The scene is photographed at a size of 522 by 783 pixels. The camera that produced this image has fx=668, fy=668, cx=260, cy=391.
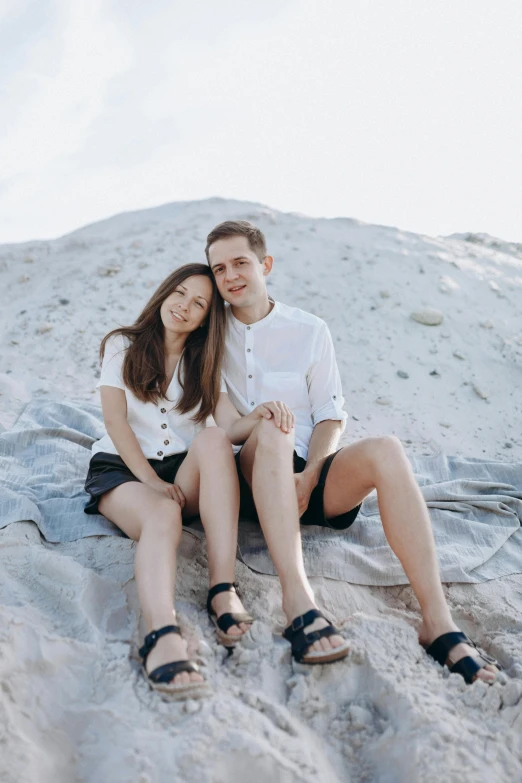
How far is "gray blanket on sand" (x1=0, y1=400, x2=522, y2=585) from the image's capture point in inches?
114

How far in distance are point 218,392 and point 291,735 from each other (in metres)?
1.47

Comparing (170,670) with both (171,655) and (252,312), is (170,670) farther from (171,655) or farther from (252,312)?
(252,312)

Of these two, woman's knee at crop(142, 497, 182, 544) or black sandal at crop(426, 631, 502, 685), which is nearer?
black sandal at crop(426, 631, 502, 685)

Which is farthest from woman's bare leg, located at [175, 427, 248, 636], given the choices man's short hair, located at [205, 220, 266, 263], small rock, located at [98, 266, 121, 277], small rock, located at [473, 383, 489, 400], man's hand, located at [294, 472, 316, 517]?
small rock, located at [98, 266, 121, 277]

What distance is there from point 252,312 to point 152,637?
1628mm

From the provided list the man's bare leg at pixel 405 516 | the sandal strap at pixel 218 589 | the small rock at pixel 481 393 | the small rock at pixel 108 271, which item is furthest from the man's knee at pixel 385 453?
the small rock at pixel 108 271

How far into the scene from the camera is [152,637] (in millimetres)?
2086

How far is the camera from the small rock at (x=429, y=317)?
667 centimetres

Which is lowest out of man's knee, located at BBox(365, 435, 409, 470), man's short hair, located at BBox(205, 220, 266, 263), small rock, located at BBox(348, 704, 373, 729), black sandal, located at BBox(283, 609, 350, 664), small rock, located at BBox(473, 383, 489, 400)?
small rock, located at BBox(473, 383, 489, 400)

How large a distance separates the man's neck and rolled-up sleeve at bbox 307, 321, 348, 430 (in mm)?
287

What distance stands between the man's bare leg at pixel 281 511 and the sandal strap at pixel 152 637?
16.0 inches

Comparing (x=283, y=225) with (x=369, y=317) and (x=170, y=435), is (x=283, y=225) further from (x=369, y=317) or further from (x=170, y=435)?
(x=170, y=435)

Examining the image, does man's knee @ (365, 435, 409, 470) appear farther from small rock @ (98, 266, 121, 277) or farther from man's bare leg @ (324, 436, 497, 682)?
small rock @ (98, 266, 121, 277)

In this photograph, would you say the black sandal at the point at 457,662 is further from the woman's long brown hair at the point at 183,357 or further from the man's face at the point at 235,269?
the man's face at the point at 235,269
